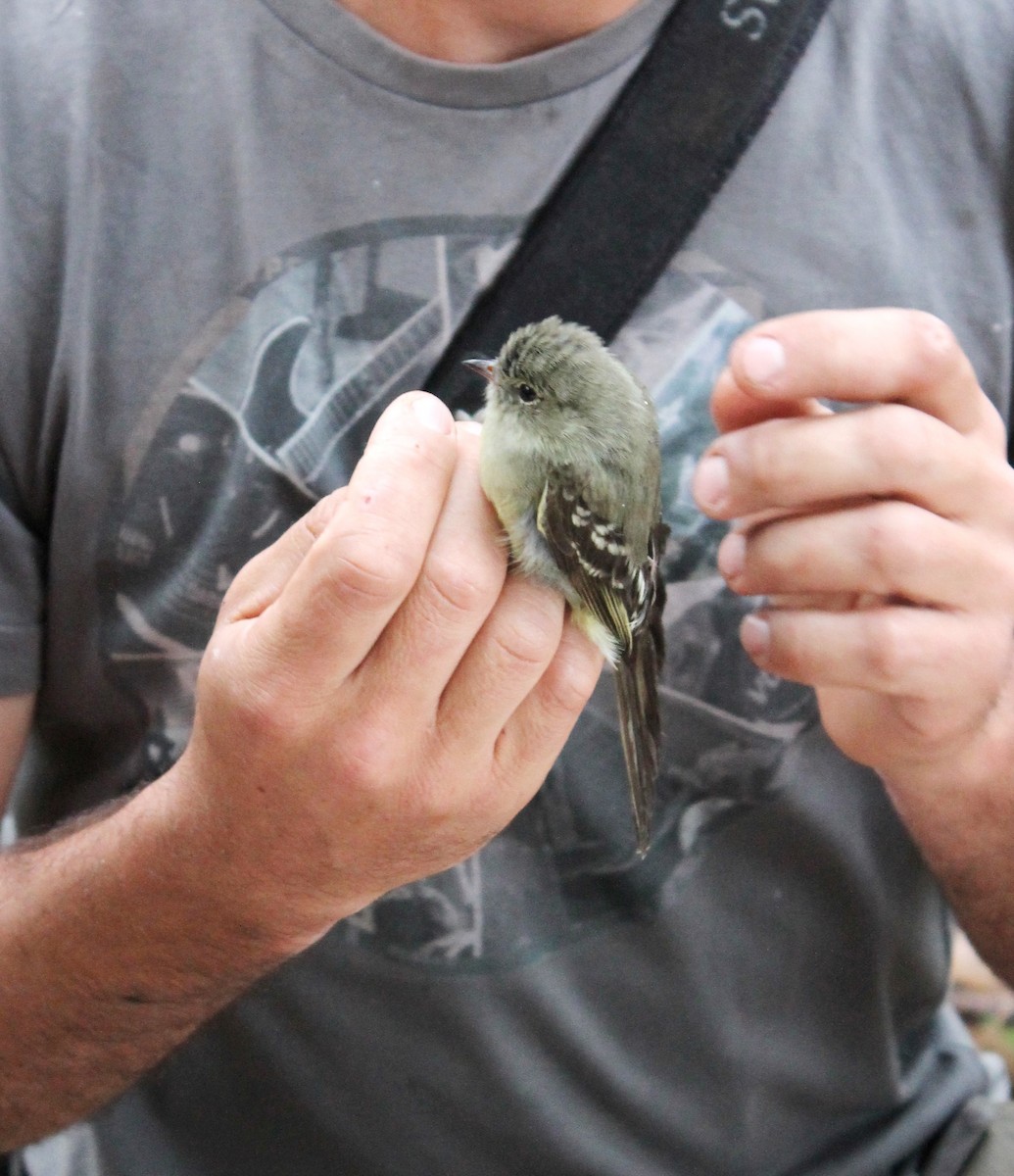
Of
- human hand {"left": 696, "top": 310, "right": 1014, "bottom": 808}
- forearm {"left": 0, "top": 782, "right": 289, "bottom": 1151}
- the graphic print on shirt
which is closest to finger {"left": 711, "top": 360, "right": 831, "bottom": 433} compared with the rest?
human hand {"left": 696, "top": 310, "right": 1014, "bottom": 808}

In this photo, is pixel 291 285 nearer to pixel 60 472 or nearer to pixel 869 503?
pixel 60 472

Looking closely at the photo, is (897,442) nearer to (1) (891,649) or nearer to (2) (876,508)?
(2) (876,508)

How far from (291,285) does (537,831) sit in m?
0.73

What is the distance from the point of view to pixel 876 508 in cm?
109

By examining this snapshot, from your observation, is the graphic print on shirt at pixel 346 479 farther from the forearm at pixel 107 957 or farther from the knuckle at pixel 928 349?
the knuckle at pixel 928 349

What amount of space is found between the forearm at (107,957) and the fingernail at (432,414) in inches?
19.9

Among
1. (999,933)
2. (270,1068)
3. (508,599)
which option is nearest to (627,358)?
(508,599)

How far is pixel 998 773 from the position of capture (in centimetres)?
130

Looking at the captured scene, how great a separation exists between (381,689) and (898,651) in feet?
1.70

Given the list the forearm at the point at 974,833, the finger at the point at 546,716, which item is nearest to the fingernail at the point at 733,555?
the finger at the point at 546,716

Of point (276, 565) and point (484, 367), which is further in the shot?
point (484, 367)

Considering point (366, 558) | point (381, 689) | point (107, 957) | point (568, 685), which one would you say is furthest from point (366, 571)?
point (107, 957)

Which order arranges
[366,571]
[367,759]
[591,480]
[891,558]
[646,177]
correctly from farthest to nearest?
[646,177]
[591,480]
[891,558]
[367,759]
[366,571]

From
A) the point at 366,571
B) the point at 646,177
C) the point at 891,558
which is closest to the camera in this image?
the point at 366,571
